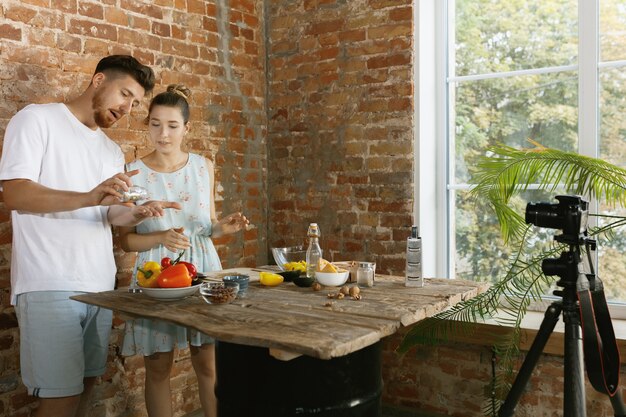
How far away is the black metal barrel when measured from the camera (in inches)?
83.7

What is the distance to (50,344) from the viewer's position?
8.46ft

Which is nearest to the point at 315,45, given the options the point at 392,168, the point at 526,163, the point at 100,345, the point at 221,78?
the point at 221,78

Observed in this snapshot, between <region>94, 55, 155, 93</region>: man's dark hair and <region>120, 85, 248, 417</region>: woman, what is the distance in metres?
0.21

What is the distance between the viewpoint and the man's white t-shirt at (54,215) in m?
2.55

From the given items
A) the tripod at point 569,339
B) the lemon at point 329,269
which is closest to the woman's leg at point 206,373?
the lemon at point 329,269

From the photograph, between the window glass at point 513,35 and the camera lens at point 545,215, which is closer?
the camera lens at point 545,215

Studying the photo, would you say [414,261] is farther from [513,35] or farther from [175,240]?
[513,35]

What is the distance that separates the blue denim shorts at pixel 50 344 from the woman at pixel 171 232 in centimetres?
30

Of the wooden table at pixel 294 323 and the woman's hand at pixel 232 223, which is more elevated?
the woman's hand at pixel 232 223

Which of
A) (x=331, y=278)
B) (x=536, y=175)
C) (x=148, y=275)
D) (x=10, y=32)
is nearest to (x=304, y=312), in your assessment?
(x=331, y=278)

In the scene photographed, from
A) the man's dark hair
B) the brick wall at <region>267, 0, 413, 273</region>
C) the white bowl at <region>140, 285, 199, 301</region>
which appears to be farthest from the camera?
the brick wall at <region>267, 0, 413, 273</region>


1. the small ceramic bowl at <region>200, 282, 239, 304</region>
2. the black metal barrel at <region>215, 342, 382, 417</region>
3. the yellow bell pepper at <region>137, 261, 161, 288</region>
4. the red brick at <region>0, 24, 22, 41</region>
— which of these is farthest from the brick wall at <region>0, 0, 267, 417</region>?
the black metal barrel at <region>215, 342, 382, 417</region>

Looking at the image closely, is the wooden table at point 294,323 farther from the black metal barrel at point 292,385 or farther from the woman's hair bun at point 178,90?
the woman's hair bun at point 178,90

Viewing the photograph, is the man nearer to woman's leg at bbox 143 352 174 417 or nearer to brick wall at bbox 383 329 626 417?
woman's leg at bbox 143 352 174 417
